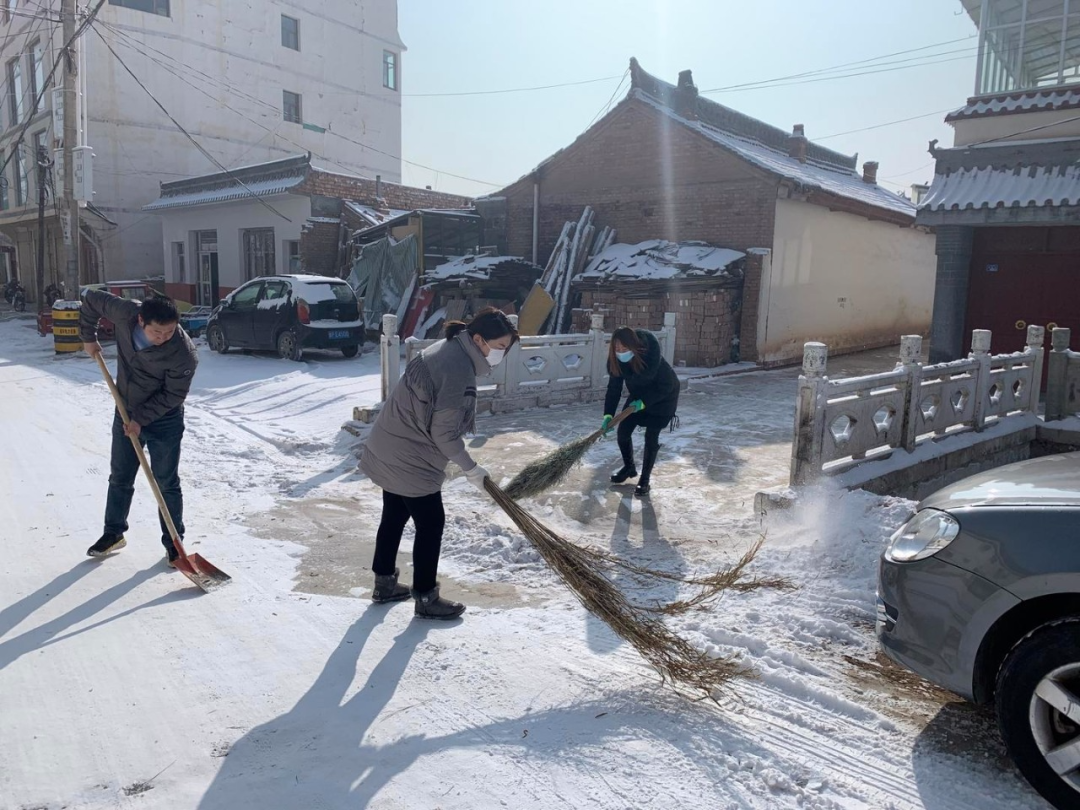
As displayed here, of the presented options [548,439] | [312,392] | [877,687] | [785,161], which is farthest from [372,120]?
[877,687]

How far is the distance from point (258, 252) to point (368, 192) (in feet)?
12.8

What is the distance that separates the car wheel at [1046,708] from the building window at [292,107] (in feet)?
107

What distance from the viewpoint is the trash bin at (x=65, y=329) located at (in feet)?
49.9

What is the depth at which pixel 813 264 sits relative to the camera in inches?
643

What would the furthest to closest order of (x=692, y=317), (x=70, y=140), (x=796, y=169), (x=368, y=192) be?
(x=368, y=192), (x=796, y=169), (x=70, y=140), (x=692, y=317)


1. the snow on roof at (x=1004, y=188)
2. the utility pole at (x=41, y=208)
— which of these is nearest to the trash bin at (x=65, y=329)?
the utility pole at (x=41, y=208)

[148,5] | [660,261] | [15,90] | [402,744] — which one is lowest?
[402,744]

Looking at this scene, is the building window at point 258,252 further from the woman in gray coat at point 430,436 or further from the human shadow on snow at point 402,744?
the human shadow on snow at point 402,744

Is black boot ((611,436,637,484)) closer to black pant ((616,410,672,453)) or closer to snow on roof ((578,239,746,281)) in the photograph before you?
black pant ((616,410,672,453))

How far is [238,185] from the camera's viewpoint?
69.9ft

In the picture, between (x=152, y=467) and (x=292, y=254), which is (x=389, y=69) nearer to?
(x=292, y=254)

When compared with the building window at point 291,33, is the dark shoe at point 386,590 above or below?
below

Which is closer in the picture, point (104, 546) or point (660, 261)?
point (104, 546)

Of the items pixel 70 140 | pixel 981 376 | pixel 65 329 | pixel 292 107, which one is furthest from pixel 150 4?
pixel 981 376
